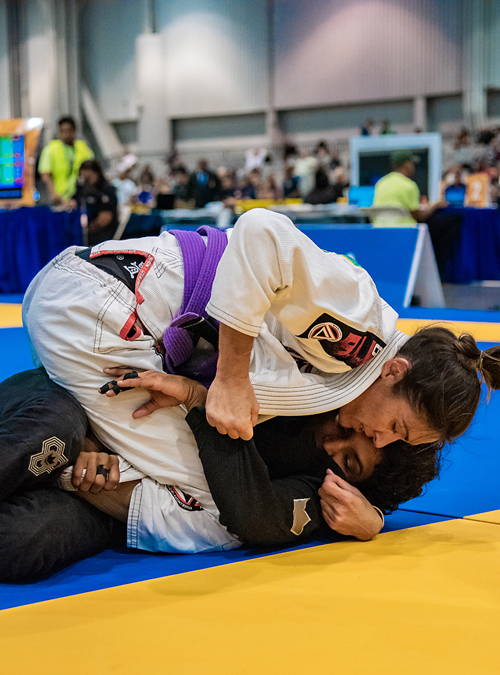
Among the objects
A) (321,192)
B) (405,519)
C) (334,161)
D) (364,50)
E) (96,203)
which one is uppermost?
(364,50)

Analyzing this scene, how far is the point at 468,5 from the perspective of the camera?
14.0m

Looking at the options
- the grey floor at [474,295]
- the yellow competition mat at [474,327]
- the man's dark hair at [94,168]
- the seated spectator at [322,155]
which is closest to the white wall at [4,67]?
the seated spectator at [322,155]

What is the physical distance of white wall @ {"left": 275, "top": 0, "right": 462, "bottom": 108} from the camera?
1436 cm

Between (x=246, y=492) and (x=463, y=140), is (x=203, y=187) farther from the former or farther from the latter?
(x=246, y=492)

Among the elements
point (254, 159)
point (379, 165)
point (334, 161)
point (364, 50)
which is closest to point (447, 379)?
point (379, 165)

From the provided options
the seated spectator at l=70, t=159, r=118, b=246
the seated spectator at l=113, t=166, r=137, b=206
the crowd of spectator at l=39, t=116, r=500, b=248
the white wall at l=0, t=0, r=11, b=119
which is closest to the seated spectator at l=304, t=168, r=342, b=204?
the crowd of spectator at l=39, t=116, r=500, b=248

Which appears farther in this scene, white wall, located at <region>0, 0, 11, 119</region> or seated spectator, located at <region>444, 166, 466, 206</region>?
white wall, located at <region>0, 0, 11, 119</region>

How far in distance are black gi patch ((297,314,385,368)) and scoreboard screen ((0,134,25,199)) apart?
19.7 ft

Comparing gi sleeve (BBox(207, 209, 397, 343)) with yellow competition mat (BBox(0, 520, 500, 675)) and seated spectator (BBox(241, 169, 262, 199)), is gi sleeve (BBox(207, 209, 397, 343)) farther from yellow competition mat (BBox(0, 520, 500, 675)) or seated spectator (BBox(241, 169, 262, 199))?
seated spectator (BBox(241, 169, 262, 199))

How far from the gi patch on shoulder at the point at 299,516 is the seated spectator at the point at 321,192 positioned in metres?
7.44

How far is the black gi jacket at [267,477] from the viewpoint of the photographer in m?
1.35

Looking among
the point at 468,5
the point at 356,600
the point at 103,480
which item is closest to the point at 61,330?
the point at 103,480

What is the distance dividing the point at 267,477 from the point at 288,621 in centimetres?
31

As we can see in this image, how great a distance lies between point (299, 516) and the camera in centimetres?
142
